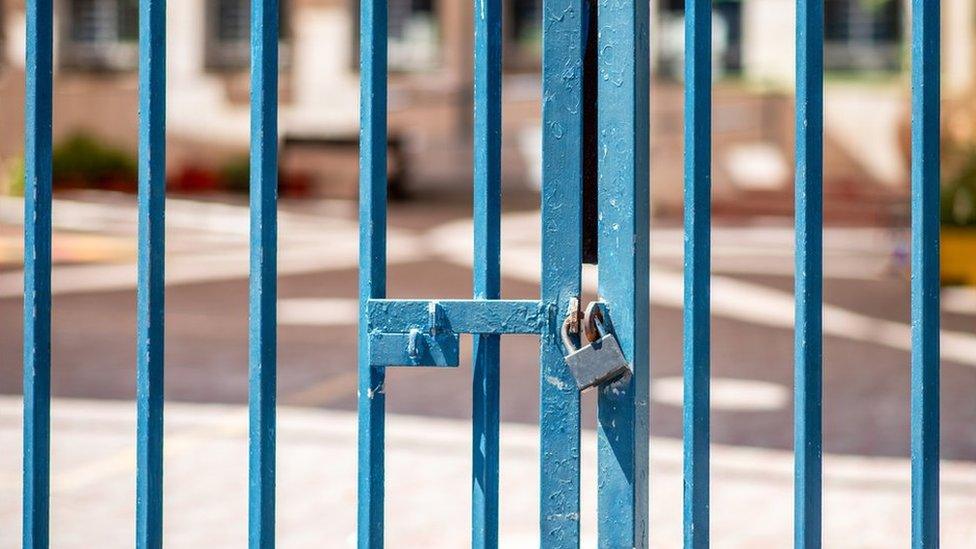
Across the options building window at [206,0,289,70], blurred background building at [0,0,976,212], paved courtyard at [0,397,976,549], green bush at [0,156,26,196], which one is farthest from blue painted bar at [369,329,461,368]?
building window at [206,0,289,70]

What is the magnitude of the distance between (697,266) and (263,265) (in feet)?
2.44

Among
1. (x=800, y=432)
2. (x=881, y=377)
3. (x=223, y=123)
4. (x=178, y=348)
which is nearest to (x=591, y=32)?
(x=800, y=432)

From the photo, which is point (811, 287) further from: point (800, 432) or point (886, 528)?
point (886, 528)

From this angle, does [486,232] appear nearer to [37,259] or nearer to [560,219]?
[560,219]

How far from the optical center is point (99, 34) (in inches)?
1029

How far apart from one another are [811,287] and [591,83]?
496mm

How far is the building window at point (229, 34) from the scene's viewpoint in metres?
25.6

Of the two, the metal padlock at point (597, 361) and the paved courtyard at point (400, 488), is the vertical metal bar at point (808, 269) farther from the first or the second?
the paved courtyard at point (400, 488)

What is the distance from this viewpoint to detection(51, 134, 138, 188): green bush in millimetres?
22286

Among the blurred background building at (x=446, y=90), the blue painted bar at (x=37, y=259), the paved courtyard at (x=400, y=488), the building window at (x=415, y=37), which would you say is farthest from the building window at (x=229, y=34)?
the blue painted bar at (x=37, y=259)

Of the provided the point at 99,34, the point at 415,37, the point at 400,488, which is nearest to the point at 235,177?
the point at 415,37

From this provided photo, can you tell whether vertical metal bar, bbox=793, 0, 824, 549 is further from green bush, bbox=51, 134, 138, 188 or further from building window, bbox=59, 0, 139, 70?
building window, bbox=59, 0, 139, 70

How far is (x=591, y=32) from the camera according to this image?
231 centimetres

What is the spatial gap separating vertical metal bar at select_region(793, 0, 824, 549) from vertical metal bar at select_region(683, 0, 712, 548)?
149 mm
